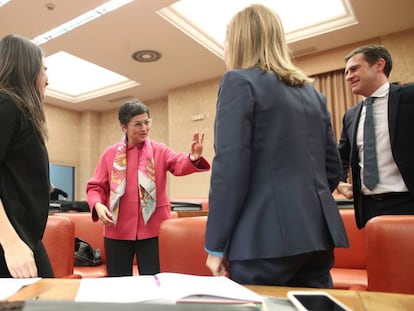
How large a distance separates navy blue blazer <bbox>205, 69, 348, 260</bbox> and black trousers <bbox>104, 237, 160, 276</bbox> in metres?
0.98

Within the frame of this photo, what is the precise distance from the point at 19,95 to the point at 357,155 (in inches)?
62.5

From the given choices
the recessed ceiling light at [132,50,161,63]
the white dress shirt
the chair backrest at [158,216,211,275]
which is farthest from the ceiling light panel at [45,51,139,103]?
the chair backrest at [158,216,211,275]

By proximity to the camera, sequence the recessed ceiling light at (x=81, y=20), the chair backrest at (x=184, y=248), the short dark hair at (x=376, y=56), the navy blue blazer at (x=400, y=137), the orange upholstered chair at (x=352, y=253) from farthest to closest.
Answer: the recessed ceiling light at (x=81, y=20)
the orange upholstered chair at (x=352, y=253)
the short dark hair at (x=376, y=56)
the navy blue blazer at (x=400, y=137)
the chair backrest at (x=184, y=248)

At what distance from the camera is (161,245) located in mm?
1394

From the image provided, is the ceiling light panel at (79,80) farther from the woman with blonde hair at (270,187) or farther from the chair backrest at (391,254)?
the chair backrest at (391,254)

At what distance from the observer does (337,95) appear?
492 centimetres

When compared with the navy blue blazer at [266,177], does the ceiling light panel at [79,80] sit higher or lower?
higher

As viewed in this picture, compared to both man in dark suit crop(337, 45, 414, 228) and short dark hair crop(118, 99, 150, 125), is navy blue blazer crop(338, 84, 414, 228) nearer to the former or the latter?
man in dark suit crop(337, 45, 414, 228)

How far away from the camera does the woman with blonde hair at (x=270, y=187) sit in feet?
2.95

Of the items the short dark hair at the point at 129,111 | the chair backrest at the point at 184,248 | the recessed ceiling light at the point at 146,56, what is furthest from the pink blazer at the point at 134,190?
the recessed ceiling light at the point at 146,56

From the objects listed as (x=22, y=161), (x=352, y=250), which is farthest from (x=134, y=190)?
(x=352, y=250)

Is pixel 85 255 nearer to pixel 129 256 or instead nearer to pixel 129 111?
pixel 129 256

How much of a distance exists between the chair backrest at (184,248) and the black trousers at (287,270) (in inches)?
16.9

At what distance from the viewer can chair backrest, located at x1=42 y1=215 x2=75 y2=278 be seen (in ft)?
5.59
